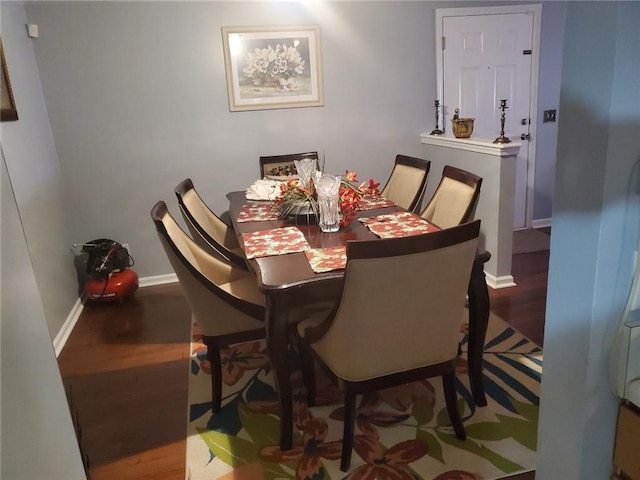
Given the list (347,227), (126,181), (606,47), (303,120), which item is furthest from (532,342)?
(126,181)

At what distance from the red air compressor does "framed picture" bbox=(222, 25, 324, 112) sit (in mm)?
1427

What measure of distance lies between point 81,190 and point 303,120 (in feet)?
Result: 5.96

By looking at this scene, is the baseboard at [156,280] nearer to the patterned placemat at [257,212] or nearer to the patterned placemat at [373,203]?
the patterned placemat at [257,212]

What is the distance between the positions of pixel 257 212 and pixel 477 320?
1.36m

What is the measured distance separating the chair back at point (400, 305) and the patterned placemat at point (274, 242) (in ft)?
1.41

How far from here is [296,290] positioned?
1.64m

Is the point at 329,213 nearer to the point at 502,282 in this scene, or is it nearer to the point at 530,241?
the point at 502,282

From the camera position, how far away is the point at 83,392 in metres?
2.44

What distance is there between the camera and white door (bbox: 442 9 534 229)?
404cm

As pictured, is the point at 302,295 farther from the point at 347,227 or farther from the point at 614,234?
the point at 614,234

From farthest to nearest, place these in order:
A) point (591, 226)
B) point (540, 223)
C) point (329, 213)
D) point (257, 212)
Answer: point (540, 223), point (257, 212), point (329, 213), point (591, 226)

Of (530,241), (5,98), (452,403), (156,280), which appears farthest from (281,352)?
(530,241)

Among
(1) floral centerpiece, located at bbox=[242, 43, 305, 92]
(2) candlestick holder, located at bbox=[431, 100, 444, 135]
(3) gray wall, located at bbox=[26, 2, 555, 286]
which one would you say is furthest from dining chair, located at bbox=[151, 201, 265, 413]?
(2) candlestick holder, located at bbox=[431, 100, 444, 135]

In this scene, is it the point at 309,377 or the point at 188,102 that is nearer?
the point at 309,377
